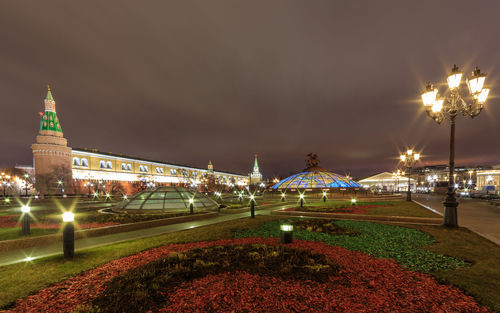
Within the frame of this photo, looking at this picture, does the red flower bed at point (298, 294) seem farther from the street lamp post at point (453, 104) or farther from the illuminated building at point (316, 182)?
the illuminated building at point (316, 182)

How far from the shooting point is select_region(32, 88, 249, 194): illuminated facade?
60.3 m

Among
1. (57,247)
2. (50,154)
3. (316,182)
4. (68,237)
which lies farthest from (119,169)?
(68,237)

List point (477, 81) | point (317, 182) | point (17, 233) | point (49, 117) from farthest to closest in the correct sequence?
point (49, 117)
point (317, 182)
point (17, 233)
point (477, 81)

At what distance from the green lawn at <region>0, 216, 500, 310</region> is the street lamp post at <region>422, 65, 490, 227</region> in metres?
1.22

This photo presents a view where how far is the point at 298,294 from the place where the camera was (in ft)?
15.0

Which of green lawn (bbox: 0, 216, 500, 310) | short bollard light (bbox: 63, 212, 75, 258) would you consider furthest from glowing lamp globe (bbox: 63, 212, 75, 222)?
green lawn (bbox: 0, 216, 500, 310)

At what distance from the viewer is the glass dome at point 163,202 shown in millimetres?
19266

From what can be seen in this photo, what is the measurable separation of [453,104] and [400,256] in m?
8.48

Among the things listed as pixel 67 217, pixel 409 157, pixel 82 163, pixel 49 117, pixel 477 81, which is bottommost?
pixel 67 217

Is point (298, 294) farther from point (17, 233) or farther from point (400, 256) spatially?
point (17, 233)

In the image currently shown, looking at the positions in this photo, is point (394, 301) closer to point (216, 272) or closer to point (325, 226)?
point (216, 272)

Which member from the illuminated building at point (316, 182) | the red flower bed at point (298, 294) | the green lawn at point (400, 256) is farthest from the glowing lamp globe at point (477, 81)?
the illuminated building at point (316, 182)

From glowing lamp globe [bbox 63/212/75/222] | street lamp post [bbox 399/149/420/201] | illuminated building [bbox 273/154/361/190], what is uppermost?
street lamp post [bbox 399/149/420/201]

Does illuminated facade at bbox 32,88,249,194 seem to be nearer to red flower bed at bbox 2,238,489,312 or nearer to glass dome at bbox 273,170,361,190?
glass dome at bbox 273,170,361,190
